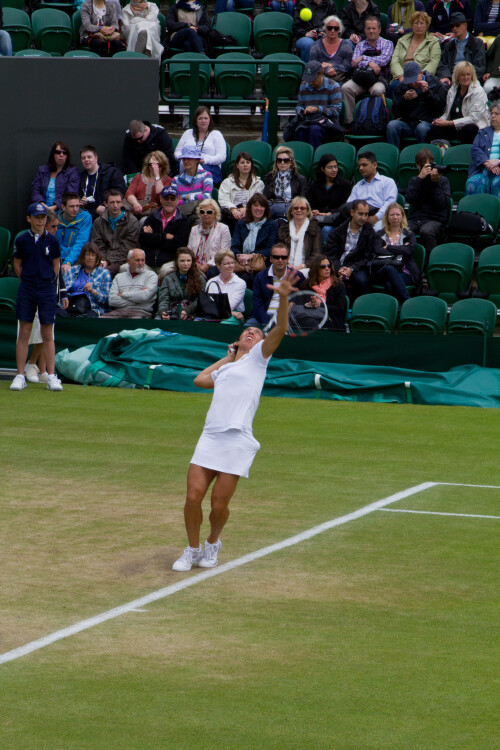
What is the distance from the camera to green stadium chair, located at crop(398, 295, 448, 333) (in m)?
16.0

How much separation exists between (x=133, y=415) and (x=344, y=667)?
8148mm

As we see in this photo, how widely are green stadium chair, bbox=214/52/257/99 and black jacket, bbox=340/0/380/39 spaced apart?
180 cm

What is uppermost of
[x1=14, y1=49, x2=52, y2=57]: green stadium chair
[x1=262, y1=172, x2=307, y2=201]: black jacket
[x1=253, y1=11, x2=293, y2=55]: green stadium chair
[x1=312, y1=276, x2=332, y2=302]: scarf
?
[x1=253, y1=11, x2=293, y2=55]: green stadium chair

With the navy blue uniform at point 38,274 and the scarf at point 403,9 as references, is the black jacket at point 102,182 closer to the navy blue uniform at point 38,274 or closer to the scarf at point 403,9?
the navy blue uniform at point 38,274

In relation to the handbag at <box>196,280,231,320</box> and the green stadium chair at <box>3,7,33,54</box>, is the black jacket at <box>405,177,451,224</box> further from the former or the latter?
the green stadium chair at <box>3,7,33,54</box>

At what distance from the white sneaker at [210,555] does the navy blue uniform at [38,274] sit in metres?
7.41

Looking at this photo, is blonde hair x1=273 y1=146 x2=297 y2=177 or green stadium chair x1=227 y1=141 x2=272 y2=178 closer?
blonde hair x1=273 y1=146 x2=297 y2=177

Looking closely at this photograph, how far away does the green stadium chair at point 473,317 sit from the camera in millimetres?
15867

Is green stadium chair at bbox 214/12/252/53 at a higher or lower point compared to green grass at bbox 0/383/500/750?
higher

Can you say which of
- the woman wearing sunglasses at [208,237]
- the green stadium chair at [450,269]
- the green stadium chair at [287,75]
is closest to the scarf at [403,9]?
the green stadium chair at [287,75]

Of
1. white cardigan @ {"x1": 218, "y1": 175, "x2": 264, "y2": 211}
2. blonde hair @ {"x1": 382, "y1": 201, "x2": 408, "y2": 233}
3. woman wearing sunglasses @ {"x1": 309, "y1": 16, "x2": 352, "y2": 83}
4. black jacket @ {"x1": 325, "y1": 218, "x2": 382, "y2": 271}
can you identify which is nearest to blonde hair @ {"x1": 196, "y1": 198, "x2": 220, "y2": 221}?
white cardigan @ {"x1": 218, "y1": 175, "x2": 264, "y2": 211}

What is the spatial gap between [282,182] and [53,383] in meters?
5.15

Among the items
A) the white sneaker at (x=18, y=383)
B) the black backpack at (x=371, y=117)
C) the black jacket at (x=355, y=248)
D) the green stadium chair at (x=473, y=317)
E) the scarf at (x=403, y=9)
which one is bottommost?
the white sneaker at (x=18, y=383)

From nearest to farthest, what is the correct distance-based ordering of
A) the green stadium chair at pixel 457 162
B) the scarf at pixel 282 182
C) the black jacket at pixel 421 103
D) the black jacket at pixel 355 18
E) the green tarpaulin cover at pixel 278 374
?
the green tarpaulin cover at pixel 278 374, the scarf at pixel 282 182, the green stadium chair at pixel 457 162, the black jacket at pixel 421 103, the black jacket at pixel 355 18
